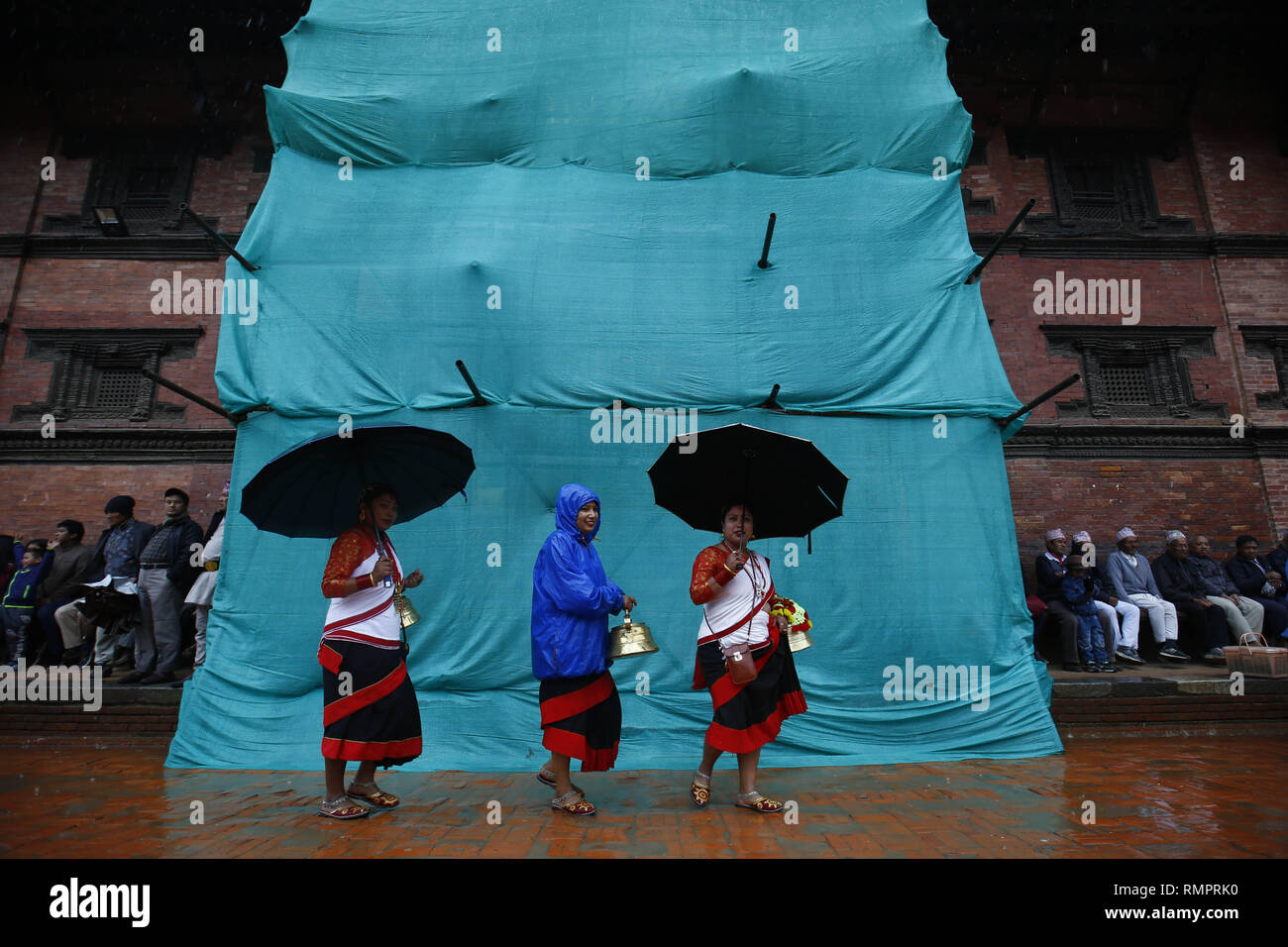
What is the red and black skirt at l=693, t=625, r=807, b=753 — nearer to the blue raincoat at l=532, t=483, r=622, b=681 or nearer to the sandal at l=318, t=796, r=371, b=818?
the blue raincoat at l=532, t=483, r=622, b=681

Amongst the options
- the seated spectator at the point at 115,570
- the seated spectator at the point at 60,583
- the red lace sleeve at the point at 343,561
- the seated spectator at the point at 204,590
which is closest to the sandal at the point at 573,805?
the red lace sleeve at the point at 343,561

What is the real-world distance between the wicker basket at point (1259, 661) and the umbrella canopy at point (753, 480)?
4.87 meters

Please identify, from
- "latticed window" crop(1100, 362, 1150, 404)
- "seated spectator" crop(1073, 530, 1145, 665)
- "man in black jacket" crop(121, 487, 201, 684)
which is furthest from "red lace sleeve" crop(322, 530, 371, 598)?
"latticed window" crop(1100, 362, 1150, 404)

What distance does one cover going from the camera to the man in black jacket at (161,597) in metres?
6.37

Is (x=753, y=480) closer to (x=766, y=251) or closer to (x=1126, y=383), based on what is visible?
(x=766, y=251)

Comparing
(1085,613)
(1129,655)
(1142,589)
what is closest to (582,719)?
(1085,613)

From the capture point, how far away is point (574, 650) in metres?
3.87

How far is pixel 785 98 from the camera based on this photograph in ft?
22.5

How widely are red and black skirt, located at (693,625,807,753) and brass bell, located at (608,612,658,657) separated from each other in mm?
390

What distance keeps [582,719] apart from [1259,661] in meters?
6.12

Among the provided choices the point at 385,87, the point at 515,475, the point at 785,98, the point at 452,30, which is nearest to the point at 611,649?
A: the point at 515,475

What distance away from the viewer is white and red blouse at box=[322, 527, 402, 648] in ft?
12.4

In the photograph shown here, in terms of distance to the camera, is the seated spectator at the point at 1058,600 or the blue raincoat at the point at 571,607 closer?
the blue raincoat at the point at 571,607

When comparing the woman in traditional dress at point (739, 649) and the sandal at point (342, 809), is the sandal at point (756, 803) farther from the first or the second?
the sandal at point (342, 809)
